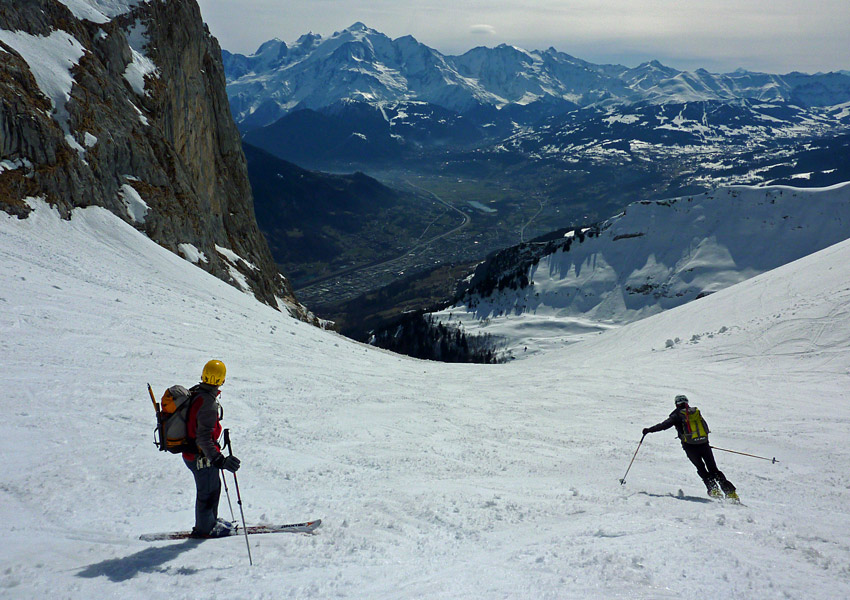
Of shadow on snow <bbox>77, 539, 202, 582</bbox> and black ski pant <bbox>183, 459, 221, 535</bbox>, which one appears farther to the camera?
black ski pant <bbox>183, 459, 221, 535</bbox>

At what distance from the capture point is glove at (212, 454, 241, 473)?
763 cm

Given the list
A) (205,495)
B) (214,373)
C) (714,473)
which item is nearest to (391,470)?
(205,495)

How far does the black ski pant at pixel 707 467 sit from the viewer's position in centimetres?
1073

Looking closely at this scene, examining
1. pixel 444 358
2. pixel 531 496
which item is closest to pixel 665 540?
pixel 531 496

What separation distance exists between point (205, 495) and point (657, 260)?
132 metres

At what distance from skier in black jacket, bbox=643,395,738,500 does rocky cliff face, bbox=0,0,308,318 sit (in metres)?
33.1

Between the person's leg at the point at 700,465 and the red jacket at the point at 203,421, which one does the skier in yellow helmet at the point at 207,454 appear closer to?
the red jacket at the point at 203,421

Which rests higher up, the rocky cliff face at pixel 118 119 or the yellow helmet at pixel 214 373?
the rocky cliff face at pixel 118 119

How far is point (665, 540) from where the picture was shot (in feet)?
26.2

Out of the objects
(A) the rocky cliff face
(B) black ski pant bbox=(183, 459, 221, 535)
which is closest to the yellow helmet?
(B) black ski pant bbox=(183, 459, 221, 535)

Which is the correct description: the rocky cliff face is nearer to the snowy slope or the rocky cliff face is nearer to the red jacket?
the red jacket

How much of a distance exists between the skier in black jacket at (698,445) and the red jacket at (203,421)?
8638 millimetres

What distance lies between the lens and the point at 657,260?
125938 millimetres

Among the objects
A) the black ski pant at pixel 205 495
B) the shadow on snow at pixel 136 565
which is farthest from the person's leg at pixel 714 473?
the shadow on snow at pixel 136 565
